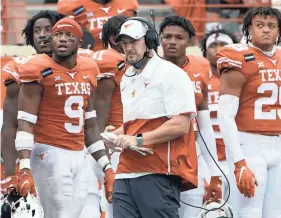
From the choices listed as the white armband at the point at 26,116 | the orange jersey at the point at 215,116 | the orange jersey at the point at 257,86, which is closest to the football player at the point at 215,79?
the orange jersey at the point at 215,116

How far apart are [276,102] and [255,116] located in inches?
6.7

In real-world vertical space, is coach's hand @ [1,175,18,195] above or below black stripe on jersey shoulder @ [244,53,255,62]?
below

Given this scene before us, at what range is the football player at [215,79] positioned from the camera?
981 centimetres

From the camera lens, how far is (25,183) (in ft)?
25.3

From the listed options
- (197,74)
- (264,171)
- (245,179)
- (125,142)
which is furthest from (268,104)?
(125,142)

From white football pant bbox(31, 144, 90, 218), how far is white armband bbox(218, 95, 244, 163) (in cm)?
103

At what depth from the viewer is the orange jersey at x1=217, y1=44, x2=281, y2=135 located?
7.95 metres

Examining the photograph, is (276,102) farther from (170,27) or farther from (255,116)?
(170,27)

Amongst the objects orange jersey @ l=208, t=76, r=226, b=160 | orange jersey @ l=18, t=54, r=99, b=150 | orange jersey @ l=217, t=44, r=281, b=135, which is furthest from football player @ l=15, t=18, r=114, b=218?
orange jersey @ l=208, t=76, r=226, b=160

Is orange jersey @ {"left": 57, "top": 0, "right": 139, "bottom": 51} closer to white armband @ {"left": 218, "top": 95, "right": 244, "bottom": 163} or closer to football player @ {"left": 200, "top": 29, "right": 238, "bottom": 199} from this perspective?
football player @ {"left": 200, "top": 29, "right": 238, "bottom": 199}

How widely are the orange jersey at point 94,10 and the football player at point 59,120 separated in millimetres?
2328

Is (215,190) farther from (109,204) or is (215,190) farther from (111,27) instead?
(111,27)

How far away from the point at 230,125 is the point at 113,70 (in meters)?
1.31

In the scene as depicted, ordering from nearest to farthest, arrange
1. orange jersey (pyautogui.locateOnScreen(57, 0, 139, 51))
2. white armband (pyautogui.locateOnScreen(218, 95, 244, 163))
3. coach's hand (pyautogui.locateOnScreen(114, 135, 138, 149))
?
1. coach's hand (pyautogui.locateOnScreen(114, 135, 138, 149))
2. white armband (pyautogui.locateOnScreen(218, 95, 244, 163))
3. orange jersey (pyautogui.locateOnScreen(57, 0, 139, 51))
